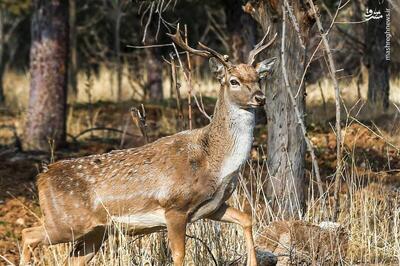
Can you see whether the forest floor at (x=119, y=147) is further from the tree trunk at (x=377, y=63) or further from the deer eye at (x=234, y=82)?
the deer eye at (x=234, y=82)

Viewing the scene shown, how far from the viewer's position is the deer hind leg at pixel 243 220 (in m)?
6.58

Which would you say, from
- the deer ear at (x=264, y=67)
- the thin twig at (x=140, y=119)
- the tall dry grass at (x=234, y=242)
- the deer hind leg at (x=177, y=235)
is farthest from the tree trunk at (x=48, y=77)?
the deer hind leg at (x=177, y=235)

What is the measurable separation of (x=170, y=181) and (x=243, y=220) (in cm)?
62

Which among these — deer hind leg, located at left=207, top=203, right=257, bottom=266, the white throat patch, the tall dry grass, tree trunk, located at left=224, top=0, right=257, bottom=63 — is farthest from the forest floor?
the white throat patch

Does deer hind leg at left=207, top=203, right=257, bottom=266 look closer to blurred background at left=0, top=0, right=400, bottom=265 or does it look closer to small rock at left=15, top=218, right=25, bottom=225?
blurred background at left=0, top=0, right=400, bottom=265

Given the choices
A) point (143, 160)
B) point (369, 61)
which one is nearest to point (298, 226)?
point (143, 160)

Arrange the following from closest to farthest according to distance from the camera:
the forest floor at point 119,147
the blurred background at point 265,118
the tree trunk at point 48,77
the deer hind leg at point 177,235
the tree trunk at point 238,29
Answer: the deer hind leg at point 177,235, the blurred background at point 265,118, the forest floor at point 119,147, the tree trunk at point 48,77, the tree trunk at point 238,29

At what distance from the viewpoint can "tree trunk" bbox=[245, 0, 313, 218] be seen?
8.76 meters

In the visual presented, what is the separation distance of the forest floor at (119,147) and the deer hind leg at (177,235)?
1.82m

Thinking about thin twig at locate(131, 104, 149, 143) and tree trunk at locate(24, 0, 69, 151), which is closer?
thin twig at locate(131, 104, 149, 143)

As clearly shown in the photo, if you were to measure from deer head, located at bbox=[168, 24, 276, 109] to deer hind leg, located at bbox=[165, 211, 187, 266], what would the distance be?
0.95 meters

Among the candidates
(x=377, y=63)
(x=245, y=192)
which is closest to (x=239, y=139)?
(x=245, y=192)

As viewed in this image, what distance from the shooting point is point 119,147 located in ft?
42.9

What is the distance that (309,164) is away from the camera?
39.8 ft
